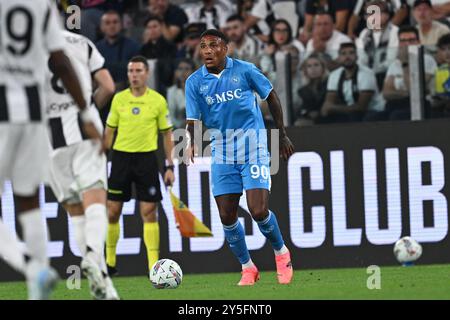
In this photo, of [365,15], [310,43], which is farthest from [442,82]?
[310,43]

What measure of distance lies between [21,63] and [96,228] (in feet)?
6.79

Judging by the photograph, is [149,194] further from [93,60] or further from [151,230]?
[93,60]

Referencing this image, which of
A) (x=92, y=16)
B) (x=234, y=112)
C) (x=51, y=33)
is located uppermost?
(x=92, y=16)

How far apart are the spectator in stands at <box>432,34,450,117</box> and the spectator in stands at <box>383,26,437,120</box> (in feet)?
0.31

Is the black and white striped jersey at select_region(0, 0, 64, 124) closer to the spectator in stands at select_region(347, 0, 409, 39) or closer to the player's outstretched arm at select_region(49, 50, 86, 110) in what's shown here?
the player's outstretched arm at select_region(49, 50, 86, 110)

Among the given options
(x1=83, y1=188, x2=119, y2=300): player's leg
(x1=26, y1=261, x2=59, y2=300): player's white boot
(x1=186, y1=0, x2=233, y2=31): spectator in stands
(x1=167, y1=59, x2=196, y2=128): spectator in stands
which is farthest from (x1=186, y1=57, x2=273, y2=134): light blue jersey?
(x1=186, y1=0, x2=233, y2=31): spectator in stands

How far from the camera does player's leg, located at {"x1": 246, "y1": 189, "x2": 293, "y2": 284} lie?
11.4 m

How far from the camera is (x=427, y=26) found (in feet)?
51.9

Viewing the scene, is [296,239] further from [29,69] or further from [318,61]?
[29,69]

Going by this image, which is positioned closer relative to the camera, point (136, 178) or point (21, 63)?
point (21, 63)

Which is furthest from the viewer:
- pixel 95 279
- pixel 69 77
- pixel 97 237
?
pixel 97 237

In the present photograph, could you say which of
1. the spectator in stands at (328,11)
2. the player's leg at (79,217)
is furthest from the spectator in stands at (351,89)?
the player's leg at (79,217)

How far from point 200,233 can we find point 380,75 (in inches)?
114
